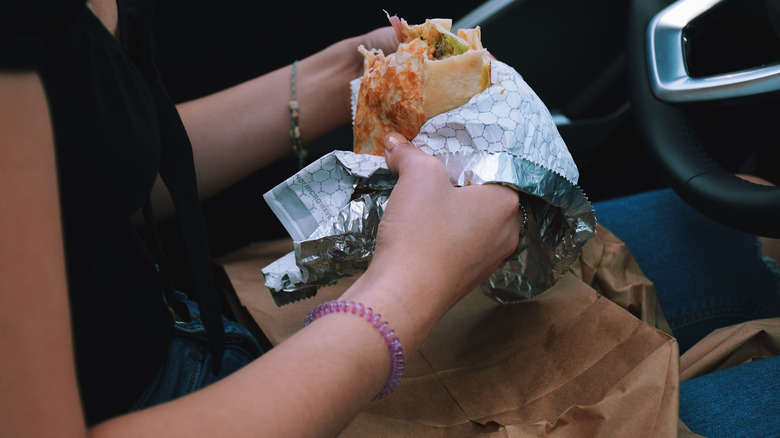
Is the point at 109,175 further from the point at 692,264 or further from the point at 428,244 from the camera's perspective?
the point at 692,264

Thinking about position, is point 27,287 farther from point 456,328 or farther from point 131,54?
point 456,328

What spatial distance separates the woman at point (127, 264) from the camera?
36 cm

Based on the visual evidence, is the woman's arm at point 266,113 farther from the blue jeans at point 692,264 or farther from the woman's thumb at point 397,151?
the blue jeans at point 692,264

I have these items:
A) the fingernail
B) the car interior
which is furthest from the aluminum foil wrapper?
the car interior

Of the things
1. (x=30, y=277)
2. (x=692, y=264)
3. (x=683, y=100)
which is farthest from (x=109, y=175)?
(x=692, y=264)

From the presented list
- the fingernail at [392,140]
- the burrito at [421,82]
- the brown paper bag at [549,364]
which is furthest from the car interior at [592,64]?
the fingernail at [392,140]

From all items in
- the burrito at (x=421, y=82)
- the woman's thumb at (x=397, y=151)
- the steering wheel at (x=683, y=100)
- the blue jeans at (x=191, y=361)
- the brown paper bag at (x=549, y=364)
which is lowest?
the brown paper bag at (x=549, y=364)

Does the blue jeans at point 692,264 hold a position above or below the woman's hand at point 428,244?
below

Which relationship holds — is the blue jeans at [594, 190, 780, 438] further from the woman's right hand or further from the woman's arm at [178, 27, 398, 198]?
the woman's arm at [178, 27, 398, 198]

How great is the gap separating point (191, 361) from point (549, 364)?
1.78 ft

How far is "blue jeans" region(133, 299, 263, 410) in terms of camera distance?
0.73 meters

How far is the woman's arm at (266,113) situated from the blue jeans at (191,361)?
1.04 ft

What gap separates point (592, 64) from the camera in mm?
1526

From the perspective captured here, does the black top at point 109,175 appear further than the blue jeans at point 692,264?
No
